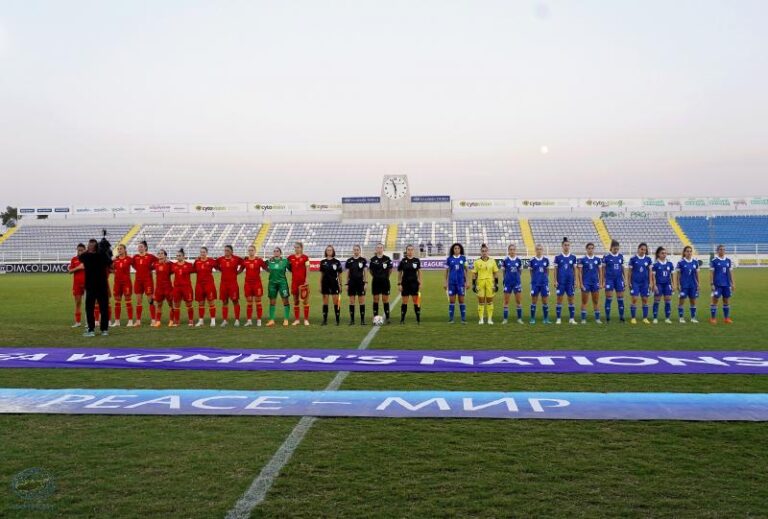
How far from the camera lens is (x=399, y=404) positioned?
6387mm

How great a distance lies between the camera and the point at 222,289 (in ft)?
45.5

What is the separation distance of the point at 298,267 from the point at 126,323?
4.24 m

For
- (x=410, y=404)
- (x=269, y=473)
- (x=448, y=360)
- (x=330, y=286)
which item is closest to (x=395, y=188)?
(x=330, y=286)

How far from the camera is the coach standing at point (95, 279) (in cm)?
1191

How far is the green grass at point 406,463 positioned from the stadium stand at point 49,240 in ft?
173

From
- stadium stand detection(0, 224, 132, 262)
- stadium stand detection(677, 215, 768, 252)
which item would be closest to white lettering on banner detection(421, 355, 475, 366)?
stadium stand detection(0, 224, 132, 262)

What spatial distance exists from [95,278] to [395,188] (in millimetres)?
47995

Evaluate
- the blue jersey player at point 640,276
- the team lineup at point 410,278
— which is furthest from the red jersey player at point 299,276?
the blue jersey player at point 640,276

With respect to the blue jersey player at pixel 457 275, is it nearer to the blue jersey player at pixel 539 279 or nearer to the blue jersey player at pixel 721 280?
the blue jersey player at pixel 539 279

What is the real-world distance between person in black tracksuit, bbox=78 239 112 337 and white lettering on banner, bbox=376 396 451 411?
24.6ft

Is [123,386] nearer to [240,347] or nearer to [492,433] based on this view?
[240,347]

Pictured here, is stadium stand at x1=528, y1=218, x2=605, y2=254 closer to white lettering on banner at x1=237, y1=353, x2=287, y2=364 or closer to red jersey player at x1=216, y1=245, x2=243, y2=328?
red jersey player at x1=216, y1=245, x2=243, y2=328

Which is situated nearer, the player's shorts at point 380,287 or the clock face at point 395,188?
the player's shorts at point 380,287

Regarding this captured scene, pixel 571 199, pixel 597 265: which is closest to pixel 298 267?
pixel 597 265
